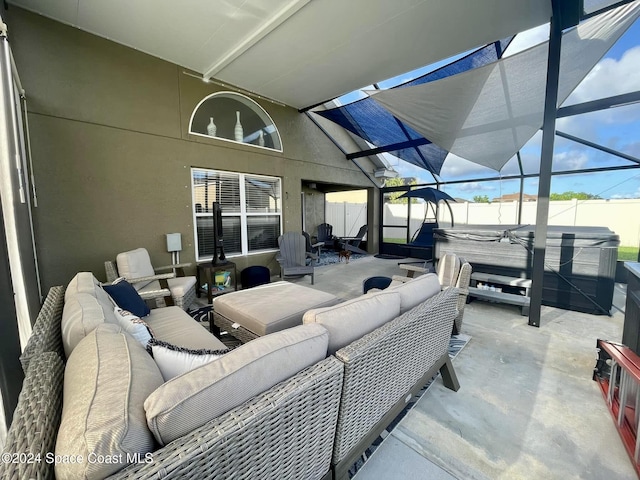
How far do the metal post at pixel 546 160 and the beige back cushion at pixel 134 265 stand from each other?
15.9 ft

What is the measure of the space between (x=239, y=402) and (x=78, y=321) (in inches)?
35.9

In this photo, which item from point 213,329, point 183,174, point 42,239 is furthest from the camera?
point 183,174

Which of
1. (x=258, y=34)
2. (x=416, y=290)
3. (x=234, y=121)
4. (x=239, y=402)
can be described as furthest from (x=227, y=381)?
(x=234, y=121)

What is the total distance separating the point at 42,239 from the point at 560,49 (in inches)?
251

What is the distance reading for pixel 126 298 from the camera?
2.15 meters

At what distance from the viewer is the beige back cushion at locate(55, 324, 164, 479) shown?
1.85 ft

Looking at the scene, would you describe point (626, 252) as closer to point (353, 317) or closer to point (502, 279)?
point (502, 279)

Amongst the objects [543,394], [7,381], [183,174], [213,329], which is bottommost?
[543,394]

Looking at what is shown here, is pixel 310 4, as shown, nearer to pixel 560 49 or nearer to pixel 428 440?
pixel 560 49

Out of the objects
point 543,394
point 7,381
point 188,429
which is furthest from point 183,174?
point 543,394

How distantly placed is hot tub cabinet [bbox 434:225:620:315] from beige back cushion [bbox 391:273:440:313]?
9.15 ft

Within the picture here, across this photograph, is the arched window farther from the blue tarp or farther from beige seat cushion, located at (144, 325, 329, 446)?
beige seat cushion, located at (144, 325, 329, 446)

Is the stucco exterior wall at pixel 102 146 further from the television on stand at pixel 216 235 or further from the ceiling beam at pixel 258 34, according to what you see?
the ceiling beam at pixel 258 34

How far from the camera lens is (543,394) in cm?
198
